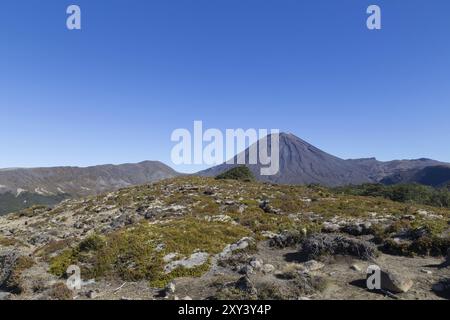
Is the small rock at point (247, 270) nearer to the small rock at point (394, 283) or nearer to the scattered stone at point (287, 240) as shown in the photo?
the scattered stone at point (287, 240)

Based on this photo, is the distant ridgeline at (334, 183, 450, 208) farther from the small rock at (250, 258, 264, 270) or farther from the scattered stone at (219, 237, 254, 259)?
the small rock at (250, 258, 264, 270)

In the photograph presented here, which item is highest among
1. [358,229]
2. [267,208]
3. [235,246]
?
[267,208]

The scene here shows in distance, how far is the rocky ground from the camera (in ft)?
41.0

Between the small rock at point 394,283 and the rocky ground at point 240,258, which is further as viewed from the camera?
the rocky ground at point 240,258

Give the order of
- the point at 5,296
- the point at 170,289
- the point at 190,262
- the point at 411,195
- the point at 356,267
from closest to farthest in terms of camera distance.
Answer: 1. the point at 170,289
2. the point at 5,296
3. the point at 356,267
4. the point at 190,262
5. the point at 411,195

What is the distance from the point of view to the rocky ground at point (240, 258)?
12484 mm

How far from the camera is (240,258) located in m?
16.6

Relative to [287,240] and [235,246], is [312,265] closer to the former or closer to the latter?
[287,240]

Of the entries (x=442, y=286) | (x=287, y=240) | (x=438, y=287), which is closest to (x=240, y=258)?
(x=287, y=240)

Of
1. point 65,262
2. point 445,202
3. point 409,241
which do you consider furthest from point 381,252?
point 445,202

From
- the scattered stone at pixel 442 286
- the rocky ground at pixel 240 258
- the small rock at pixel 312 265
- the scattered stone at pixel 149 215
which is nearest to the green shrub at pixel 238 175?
the rocky ground at pixel 240 258

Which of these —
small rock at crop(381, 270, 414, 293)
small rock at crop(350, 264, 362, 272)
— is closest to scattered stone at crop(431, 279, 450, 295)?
small rock at crop(381, 270, 414, 293)
